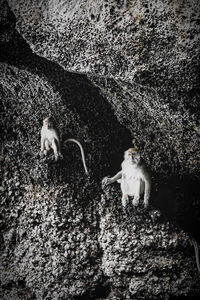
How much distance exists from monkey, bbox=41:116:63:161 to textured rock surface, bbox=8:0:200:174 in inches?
11.5

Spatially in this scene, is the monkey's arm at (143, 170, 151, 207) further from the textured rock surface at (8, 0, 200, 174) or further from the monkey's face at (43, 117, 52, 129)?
the monkey's face at (43, 117, 52, 129)

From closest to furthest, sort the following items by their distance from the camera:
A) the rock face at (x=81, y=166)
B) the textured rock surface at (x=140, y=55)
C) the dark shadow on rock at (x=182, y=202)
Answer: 1. the textured rock surface at (x=140, y=55)
2. the rock face at (x=81, y=166)
3. the dark shadow on rock at (x=182, y=202)

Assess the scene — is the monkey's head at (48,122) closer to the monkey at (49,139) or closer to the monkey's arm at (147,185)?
the monkey at (49,139)

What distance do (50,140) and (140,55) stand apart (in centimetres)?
57

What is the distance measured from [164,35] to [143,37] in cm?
8

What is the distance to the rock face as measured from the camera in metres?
1.16

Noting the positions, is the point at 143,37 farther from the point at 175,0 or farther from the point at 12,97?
the point at 12,97

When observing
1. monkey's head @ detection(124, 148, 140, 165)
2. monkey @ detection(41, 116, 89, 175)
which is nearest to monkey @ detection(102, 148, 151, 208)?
monkey's head @ detection(124, 148, 140, 165)

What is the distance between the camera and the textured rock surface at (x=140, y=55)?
3.41 ft

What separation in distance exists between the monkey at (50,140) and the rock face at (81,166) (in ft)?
0.10

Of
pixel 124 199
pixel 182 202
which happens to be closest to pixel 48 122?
pixel 124 199

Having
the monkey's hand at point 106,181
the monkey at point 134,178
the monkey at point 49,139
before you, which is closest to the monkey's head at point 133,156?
the monkey at point 134,178

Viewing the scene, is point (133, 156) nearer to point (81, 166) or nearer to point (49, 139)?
point (81, 166)

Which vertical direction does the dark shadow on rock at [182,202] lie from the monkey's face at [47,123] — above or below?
below
